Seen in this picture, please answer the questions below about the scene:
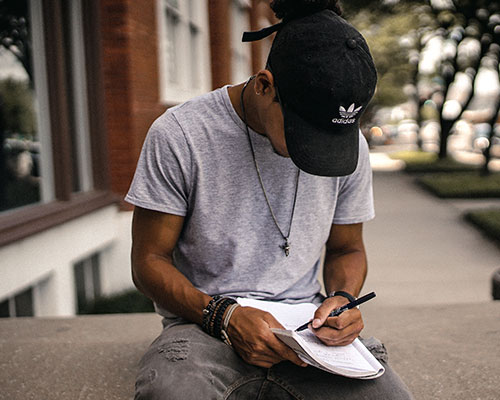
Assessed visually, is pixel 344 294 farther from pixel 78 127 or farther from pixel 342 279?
pixel 78 127

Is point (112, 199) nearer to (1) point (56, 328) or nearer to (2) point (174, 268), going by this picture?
(1) point (56, 328)

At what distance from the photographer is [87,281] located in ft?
20.0

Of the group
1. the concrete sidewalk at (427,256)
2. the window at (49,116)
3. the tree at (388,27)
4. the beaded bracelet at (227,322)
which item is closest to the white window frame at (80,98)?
the window at (49,116)

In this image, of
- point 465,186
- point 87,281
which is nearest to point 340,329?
point 87,281

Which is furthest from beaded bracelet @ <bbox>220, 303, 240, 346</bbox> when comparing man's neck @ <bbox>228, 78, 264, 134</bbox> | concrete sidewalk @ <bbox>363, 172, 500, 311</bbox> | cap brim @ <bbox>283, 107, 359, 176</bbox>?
concrete sidewalk @ <bbox>363, 172, 500, 311</bbox>

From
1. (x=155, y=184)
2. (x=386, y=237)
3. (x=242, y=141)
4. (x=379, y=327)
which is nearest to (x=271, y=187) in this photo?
(x=242, y=141)

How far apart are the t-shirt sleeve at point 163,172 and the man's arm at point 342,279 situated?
0.69 m

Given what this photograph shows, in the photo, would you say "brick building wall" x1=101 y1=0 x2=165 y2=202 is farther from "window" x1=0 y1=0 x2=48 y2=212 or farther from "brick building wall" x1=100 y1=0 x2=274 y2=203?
"window" x1=0 y1=0 x2=48 y2=212

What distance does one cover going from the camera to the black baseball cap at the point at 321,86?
2.01 meters

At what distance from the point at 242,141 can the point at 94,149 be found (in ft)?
14.0

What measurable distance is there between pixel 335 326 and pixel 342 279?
43cm

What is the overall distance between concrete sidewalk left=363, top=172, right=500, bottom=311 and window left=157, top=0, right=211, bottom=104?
355 cm

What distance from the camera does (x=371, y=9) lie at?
2023 centimetres

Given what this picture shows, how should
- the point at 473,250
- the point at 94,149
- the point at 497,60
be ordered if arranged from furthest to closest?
1. the point at 497,60
2. the point at 473,250
3. the point at 94,149
